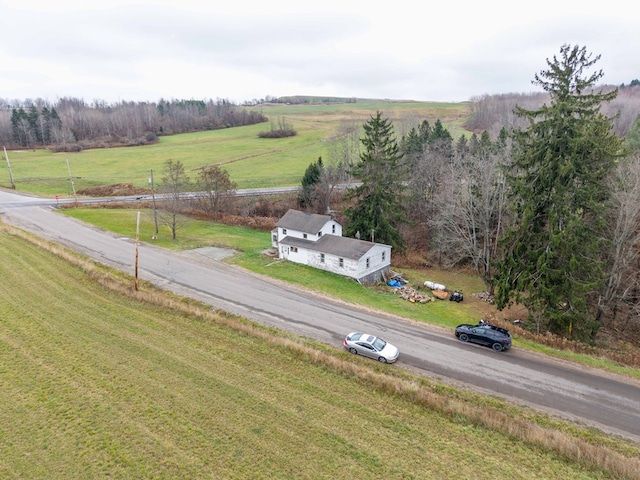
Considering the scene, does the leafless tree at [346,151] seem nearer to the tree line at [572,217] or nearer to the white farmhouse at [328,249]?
A: the white farmhouse at [328,249]

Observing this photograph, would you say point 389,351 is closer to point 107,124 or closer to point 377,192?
point 377,192

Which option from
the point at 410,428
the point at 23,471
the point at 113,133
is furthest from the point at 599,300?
the point at 113,133

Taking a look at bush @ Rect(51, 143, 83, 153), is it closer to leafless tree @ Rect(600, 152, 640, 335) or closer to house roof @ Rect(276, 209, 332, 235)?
house roof @ Rect(276, 209, 332, 235)

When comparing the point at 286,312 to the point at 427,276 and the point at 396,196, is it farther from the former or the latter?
the point at 396,196

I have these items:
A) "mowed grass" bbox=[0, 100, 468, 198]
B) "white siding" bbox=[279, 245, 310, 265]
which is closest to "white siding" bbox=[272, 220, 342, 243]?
"white siding" bbox=[279, 245, 310, 265]

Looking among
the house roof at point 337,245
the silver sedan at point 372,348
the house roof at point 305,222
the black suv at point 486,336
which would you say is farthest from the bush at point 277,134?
the silver sedan at point 372,348
